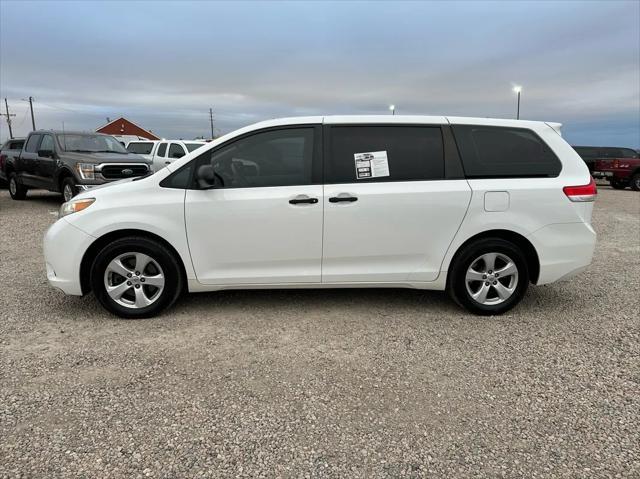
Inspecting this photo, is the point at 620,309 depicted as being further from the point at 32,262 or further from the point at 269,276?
the point at 32,262

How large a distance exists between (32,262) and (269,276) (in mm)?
3821

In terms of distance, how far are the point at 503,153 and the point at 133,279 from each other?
3397 mm

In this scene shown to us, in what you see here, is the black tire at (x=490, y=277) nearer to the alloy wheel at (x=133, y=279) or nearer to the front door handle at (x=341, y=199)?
the front door handle at (x=341, y=199)

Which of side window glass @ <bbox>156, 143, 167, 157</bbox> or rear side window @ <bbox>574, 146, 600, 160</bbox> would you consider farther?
rear side window @ <bbox>574, 146, 600, 160</bbox>

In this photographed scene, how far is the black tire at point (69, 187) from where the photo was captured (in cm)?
983

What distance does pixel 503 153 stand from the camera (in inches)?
165

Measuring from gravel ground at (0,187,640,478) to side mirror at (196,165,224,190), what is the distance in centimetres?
116

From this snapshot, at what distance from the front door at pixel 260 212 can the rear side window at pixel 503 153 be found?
4.38ft

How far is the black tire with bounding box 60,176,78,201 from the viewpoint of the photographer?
387 inches

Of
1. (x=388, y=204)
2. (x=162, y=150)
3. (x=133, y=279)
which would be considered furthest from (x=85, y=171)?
(x=388, y=204)

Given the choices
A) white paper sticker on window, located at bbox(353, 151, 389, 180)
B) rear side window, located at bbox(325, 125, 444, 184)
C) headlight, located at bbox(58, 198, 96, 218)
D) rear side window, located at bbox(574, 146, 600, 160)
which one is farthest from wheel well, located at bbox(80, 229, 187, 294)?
rear side window, located at bbox(574, 146, 600, 160)

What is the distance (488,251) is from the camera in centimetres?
414

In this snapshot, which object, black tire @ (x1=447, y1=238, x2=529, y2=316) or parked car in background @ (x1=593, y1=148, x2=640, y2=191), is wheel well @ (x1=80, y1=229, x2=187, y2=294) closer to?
black tire @ (x1=447, y1=238, x2=529, y2=316)

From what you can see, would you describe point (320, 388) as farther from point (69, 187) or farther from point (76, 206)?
point (69, 187)
